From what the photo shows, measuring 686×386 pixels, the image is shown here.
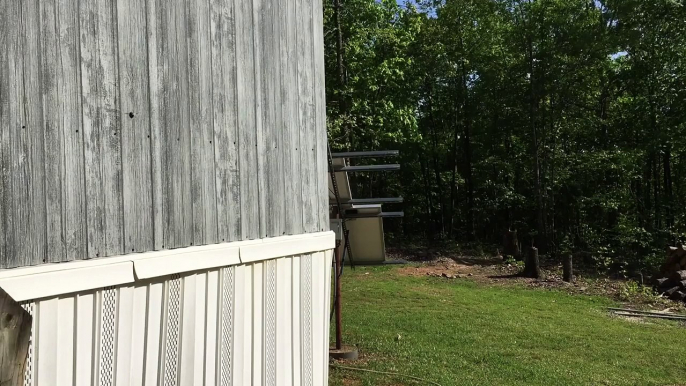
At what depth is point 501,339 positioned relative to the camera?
9312 mm

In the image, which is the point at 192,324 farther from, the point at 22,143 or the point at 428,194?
the point at 428,194

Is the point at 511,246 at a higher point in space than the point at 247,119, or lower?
lower

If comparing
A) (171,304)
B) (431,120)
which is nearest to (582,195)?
(431,120)

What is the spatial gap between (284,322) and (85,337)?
1668 mm

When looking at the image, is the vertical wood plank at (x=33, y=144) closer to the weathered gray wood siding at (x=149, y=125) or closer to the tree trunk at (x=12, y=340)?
the weathered gray wood siding at (x=149, y=125)

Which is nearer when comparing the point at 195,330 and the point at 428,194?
the point at 195,330

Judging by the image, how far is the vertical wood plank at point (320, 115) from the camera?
450 cm

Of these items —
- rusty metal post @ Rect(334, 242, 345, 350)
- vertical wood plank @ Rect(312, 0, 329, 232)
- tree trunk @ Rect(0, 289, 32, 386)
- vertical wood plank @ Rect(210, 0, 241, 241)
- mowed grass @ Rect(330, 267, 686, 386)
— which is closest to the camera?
tree trunk @ Rect(0, 289, 32, 386)

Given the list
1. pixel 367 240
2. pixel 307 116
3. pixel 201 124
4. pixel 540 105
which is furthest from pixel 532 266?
pixel 201 124

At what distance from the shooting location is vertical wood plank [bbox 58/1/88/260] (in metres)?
2.36

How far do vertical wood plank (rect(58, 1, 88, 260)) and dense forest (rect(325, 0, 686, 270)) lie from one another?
58.5 feet

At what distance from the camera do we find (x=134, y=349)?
104 inches

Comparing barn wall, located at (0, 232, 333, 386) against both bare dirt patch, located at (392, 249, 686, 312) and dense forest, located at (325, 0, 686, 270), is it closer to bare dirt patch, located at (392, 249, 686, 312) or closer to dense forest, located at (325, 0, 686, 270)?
bare dirt patch, located at (392, 249, 686, 312)

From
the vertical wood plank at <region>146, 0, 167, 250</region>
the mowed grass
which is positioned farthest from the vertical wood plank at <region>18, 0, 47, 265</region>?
the mowed grass
